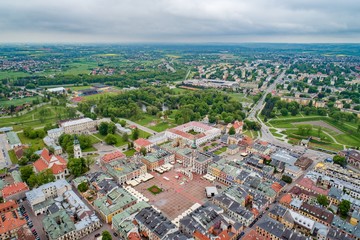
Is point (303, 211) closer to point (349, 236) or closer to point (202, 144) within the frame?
point (349, 236)

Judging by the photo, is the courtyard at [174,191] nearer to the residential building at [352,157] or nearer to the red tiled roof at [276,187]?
the red tiled roof at [276,187]

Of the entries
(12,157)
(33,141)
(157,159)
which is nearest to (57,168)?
(12,157)

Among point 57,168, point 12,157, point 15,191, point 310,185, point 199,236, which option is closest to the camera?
point 199,236

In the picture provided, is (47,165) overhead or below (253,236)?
overhead

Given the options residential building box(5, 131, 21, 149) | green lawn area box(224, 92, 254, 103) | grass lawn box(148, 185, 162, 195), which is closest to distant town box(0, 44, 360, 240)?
residential building box(5, 131, 21, 149)

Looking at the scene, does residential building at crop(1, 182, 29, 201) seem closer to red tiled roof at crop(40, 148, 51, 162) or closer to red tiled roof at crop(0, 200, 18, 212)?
red tiled roof at crop(0, 200, 18, 212)

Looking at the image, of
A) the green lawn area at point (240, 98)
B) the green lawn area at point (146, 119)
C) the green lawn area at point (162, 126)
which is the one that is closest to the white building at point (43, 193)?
the green lawn area at point (162, 126)

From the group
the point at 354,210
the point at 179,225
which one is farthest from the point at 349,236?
the point at 179,225

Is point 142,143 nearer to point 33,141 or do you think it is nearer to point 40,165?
point 40,165
